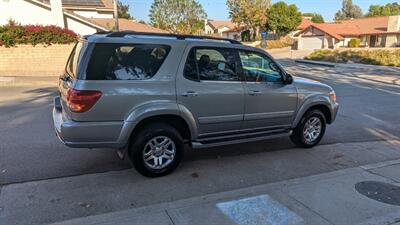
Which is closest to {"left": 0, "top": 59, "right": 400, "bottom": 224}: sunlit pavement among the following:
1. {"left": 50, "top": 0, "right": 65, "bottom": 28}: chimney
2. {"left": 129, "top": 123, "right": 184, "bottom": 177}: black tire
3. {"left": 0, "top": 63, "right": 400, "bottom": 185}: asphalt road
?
{"left": 0, "top": 63, "right": 400, "bottom": 185}: asphalt road

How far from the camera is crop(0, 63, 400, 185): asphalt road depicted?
4.85 meters

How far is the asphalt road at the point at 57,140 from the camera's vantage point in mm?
4852

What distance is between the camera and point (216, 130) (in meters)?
4.99

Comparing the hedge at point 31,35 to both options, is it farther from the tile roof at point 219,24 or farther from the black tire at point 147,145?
the tile roof at point 219,24

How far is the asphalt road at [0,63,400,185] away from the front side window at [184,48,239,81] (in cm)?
134

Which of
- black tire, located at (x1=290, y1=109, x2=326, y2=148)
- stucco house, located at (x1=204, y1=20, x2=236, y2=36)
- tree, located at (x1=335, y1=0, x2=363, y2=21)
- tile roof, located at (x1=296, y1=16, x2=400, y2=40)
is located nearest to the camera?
black tire, located at (x1=290, y1=109, x2=326, y2=148)

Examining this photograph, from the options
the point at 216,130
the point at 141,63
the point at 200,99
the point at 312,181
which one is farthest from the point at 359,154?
the point at 141,63

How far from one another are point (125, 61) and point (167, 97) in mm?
694

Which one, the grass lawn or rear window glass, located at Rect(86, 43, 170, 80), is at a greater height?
rear window glass, located at Rect(86, 43, 170, 80)

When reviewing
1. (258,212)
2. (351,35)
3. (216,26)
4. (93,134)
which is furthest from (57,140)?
(216,26)

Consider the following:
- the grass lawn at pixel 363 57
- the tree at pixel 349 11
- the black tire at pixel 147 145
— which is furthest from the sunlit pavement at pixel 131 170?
the tree at pixel 349 11

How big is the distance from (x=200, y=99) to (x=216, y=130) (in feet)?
1.91

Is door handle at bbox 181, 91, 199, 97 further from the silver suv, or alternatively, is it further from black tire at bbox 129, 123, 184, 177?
black tire at bbox 129, 123, 184, 177

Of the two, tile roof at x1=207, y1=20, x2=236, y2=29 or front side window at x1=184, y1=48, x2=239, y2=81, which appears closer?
front side window at x1=184, y1=48, x2=239, y2=81
